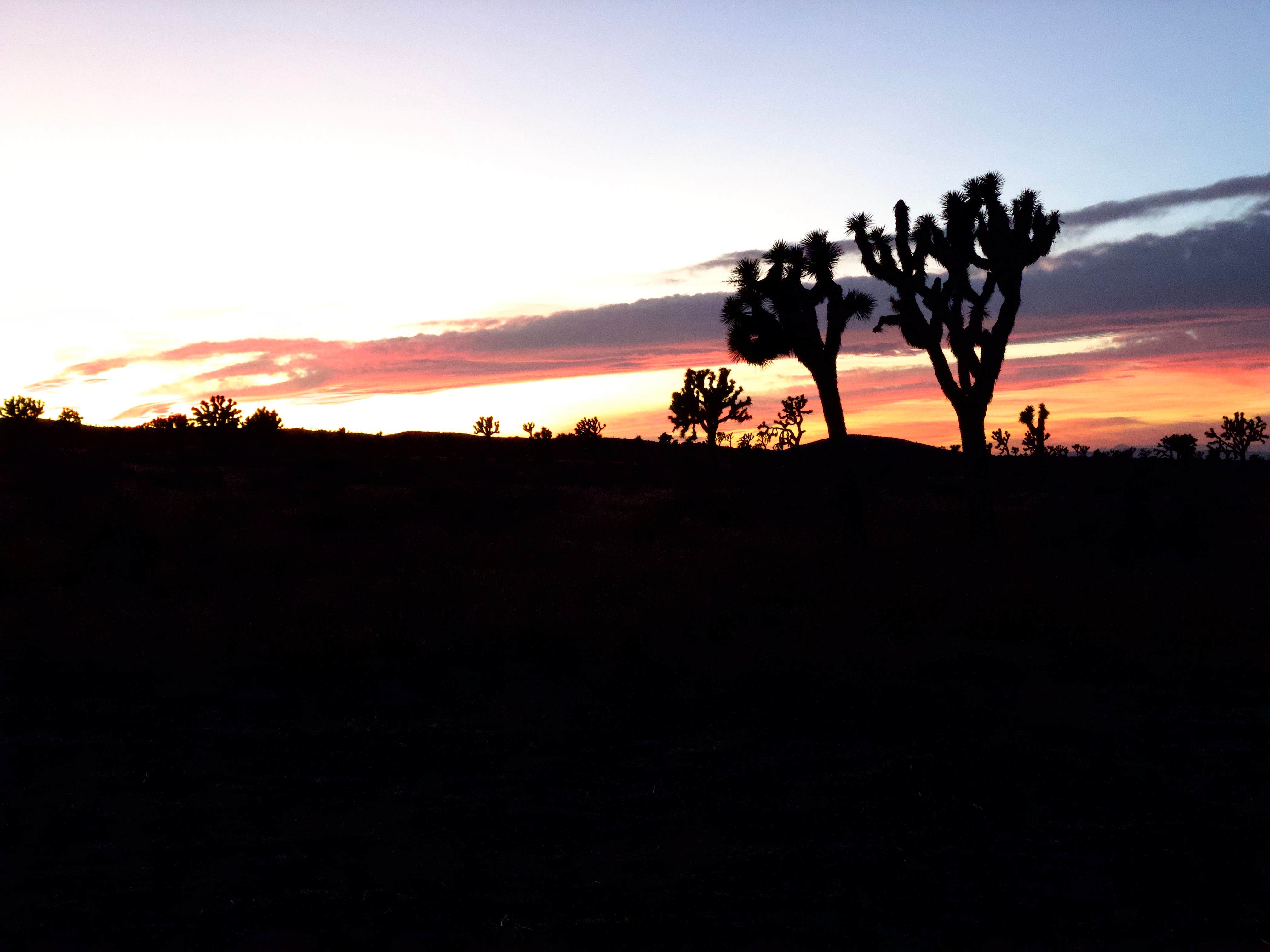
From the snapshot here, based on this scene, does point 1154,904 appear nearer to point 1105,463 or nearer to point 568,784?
point 568,784

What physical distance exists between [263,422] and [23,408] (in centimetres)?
1265

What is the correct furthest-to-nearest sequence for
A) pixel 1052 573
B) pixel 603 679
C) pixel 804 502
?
1. pixel 804 502
2. pixel 1052 573
3. pixel 603 679

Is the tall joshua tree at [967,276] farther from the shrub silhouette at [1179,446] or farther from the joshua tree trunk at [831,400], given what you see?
the shrub silhouette at [1179,446]

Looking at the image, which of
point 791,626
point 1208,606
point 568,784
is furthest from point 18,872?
point 1208,606

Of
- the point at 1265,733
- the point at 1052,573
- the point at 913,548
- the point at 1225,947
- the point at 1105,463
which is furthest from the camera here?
the point at 1105,463

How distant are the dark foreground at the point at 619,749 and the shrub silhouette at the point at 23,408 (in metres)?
35.4

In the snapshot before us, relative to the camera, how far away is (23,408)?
46.4m

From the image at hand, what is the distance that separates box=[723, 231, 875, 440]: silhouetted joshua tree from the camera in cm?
1911

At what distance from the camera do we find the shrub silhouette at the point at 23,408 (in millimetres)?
44125

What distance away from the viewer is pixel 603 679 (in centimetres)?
831

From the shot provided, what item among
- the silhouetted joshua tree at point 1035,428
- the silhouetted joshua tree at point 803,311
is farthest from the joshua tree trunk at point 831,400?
the silhouetted joshua tree at point 1035,428

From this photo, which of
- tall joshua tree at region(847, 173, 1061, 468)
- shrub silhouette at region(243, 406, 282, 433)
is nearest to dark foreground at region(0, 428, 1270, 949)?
tall joshua tree at region(847, 173, 1061, 468)

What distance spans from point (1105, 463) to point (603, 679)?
45211 mm

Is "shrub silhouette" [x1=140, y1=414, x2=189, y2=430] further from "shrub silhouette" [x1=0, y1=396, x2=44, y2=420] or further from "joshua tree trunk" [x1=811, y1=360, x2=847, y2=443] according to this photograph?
"joshua tree trunk" [x1=811, y1=360, x2=847, y2=443]
